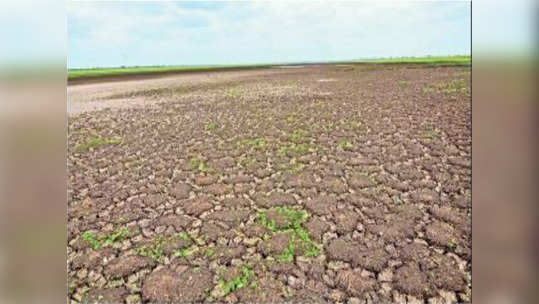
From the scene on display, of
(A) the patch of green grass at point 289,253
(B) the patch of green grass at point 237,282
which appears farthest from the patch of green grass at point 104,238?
(A) the patch of green grass at point 289,253

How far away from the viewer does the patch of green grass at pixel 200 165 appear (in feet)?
11.5

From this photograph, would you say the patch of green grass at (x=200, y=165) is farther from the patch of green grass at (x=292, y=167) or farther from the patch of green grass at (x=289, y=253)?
the patch of green grass at (x=289, y=253)

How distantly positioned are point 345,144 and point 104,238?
9.75 ft

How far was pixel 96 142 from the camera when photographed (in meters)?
4.70

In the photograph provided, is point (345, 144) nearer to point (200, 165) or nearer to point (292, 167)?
point (292, 167)

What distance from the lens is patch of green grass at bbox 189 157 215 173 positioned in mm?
3506

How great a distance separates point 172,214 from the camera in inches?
101

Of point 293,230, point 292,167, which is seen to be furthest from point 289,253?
point 292,167

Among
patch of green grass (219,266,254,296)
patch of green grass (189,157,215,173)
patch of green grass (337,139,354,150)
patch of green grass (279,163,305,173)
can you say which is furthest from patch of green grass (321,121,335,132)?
patch of green grass (219,266,254,296)

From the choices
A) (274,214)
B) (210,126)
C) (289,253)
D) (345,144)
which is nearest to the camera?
(289,253)

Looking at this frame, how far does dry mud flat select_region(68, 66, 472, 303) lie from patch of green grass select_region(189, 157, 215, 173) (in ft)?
0.07
